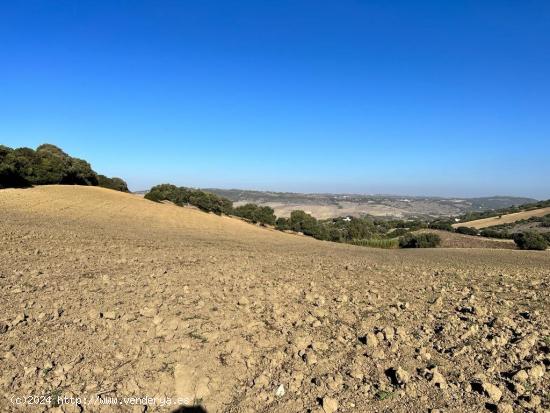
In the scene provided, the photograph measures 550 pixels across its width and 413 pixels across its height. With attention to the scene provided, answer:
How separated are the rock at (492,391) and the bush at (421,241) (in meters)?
45.2

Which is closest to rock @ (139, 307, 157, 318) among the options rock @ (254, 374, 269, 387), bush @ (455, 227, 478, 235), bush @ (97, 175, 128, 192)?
rock @ (254, 374, 269, 387)

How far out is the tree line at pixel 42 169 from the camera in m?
45.7

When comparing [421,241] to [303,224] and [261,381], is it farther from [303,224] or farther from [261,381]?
[261,381]

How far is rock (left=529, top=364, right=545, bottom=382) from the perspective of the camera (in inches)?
216

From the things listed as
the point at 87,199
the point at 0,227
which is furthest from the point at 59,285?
the point at 87,199

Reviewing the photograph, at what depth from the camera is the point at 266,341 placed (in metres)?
6.71

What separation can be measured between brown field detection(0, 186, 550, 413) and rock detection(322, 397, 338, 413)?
0.02 metres

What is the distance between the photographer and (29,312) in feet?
24.0

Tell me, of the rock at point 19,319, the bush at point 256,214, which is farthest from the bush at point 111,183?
the rock at point 19,319

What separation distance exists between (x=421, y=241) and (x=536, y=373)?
45.4 meters

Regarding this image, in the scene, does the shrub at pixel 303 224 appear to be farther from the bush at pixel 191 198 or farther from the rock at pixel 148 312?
the rock at pixel 148 312

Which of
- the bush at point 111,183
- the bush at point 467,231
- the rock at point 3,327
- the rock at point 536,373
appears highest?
the bush at point 111,183

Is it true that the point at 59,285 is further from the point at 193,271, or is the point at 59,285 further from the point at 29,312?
the point at 193,271

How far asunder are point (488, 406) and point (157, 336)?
4.66 metres
